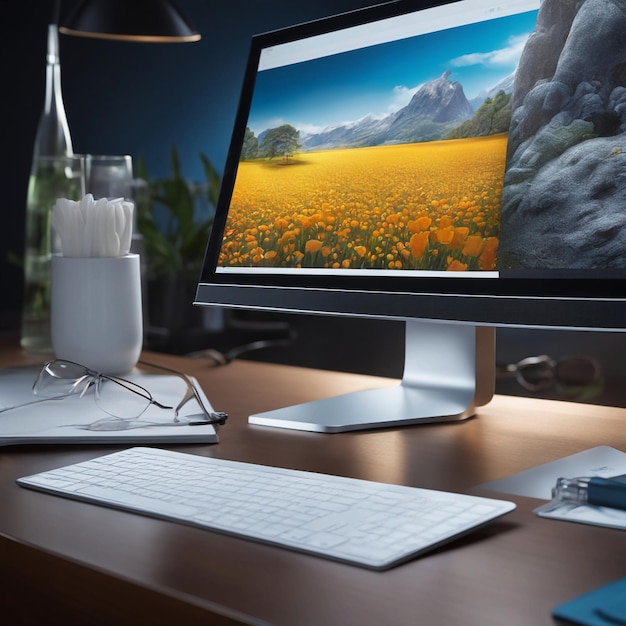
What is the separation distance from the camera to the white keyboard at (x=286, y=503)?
1.79 ft

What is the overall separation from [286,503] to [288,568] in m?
0.10

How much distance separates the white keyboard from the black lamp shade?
54.1 inches

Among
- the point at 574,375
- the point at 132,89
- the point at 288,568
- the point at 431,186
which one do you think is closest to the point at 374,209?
the point at 431,186

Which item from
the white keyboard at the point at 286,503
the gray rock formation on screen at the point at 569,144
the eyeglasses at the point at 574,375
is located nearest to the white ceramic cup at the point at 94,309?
the white keyboard at the point at 286,503

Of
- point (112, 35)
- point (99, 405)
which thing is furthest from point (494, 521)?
point (112, 35)

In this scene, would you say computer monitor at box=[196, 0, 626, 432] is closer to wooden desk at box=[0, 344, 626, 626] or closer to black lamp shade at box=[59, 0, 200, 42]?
wooden desk at box=[0, 344, 626, 626]

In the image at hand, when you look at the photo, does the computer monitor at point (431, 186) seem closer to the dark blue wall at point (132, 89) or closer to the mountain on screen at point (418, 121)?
the mountain on screen at point (418, 121)

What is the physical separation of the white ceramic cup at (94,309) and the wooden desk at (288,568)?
0.38 m

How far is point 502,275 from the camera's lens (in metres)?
0.81

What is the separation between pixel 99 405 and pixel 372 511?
46cm

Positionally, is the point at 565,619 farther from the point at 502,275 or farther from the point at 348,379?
the point at 348,379

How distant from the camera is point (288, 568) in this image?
52cm

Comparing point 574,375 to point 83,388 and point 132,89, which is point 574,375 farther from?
point 132,89

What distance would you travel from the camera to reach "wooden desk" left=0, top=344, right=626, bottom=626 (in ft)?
1.54
